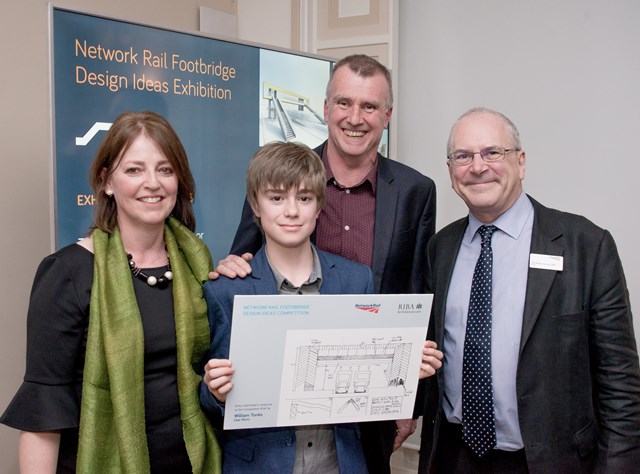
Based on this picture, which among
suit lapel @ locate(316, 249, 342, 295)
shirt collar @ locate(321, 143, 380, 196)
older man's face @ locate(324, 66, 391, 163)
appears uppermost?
older man's face @ locate(324, 66, 391, 163)

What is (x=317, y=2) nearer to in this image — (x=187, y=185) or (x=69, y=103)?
(x=69, y=103)

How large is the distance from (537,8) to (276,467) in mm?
3222

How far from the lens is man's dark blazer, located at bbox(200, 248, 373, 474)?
1.90 metres

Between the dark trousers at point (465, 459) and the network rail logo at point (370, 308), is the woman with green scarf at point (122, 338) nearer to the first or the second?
the network rail logo at point (370, 308)

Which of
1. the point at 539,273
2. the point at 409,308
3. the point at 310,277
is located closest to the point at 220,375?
the point at 310,277

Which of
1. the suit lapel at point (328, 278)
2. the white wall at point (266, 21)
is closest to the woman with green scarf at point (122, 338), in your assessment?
the suit lapel at point (328, 278)

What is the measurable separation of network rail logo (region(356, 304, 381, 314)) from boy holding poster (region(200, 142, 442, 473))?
167mm

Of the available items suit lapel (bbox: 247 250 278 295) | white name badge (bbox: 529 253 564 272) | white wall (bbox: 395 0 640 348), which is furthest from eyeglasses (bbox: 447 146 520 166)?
white wall (bbox: 395 0 640 348)

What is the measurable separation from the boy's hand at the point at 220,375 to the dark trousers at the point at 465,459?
0.90 m

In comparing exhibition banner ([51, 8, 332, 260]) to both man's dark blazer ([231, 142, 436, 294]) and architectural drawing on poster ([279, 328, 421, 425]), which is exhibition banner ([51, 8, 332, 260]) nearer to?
man's dark blazer ([231, 142, 436, 294])

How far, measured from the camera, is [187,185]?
2072 millimetres

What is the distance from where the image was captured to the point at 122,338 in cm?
184

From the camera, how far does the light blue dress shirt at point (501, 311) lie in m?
2.13

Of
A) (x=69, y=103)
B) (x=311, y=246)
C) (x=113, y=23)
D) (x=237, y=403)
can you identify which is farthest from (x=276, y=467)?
(x=113, y=23)
